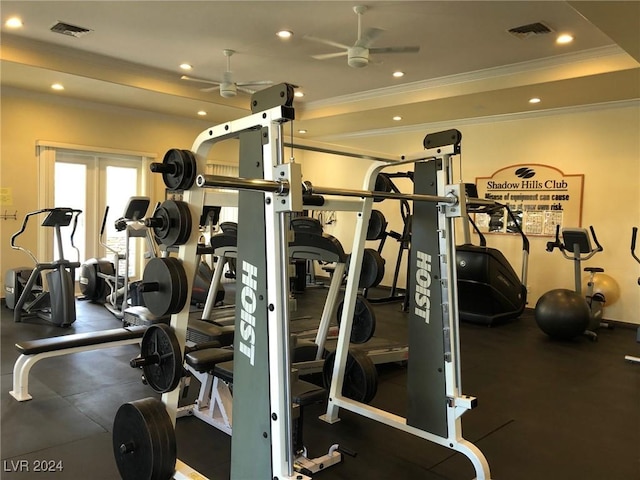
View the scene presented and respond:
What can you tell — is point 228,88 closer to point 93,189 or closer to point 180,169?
point 93,189

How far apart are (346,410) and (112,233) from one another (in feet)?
17.6

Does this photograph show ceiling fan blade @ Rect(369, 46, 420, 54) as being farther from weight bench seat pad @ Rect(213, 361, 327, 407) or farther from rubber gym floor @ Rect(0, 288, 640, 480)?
weight bench seat pad @ Rect(213, 361, 327, 407)

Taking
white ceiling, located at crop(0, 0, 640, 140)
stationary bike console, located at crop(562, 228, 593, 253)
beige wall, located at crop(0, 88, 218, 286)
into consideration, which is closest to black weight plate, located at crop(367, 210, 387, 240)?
white ceiling, located at crop(0, 0, 640, 140)

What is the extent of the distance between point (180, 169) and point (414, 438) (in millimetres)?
1942

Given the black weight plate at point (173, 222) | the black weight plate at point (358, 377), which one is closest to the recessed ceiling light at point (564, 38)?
the black weight plate at point (358, 377)

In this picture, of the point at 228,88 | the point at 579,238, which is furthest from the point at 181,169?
the point at 579,238

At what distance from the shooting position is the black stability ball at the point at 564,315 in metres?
4.86

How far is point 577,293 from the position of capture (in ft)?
16.8

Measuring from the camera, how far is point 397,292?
783 centimetres

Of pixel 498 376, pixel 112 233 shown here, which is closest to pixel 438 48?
pixel 498 376

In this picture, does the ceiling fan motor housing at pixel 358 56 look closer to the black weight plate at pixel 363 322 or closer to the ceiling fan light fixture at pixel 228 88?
the ceiling fan light fixture at pixel 228 88

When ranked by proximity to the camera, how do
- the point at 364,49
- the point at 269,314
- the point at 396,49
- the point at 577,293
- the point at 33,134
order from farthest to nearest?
the point at 33,134
the point at 577,293
the point at 364,49
the point at 396,49
the point at 269,314

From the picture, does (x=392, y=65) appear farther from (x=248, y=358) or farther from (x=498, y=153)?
(x=248, y=358)

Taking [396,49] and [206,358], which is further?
[396,49]
